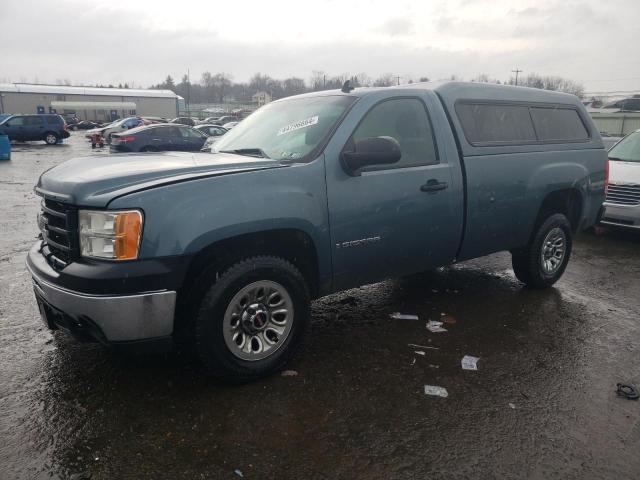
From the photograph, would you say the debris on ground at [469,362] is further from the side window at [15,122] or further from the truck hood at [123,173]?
the side window at [15,122]

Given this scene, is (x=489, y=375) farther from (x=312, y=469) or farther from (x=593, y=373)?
(x=312, y=469)

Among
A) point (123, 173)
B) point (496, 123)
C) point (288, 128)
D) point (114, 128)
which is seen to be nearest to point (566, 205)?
point (496, 123)

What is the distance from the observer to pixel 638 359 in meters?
3.78

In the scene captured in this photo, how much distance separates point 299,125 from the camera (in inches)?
150

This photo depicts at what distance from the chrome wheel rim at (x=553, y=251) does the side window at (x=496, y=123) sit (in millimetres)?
1071

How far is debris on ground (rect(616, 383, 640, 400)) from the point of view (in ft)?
10.6

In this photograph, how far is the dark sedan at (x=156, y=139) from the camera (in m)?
17.9

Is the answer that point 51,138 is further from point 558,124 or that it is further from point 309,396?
point 309,396

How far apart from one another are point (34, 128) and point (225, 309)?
31.0 metres

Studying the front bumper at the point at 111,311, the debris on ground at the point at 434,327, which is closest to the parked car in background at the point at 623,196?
the debris on ground at the point at 434,327

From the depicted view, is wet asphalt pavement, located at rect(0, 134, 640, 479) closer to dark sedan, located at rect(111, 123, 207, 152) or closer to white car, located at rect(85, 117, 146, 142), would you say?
dark sedan, located at rect(111, 123, 207, 152)

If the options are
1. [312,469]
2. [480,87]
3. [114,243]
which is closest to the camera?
[312,469]

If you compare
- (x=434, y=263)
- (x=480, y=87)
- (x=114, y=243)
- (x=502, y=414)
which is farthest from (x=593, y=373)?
(x=114, y=243)

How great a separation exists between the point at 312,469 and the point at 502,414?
1.26 m
